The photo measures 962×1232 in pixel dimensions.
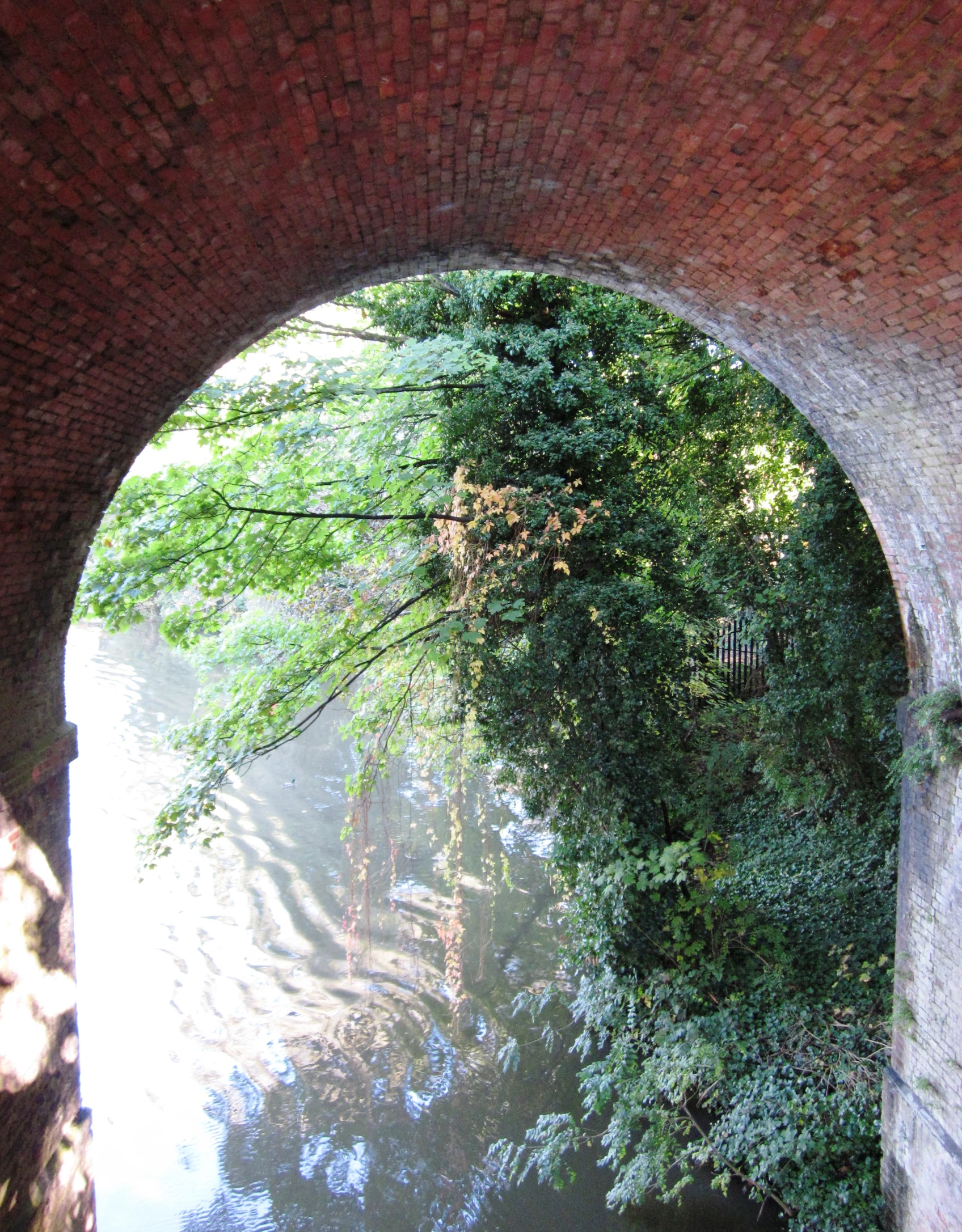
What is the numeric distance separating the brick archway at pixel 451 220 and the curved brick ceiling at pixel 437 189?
1cm

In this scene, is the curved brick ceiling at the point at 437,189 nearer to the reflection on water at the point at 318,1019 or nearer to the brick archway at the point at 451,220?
the brick archway at the point at 451,220

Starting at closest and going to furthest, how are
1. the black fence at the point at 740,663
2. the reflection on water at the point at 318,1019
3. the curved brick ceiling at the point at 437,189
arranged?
the curved brick ceiling at the point at 437,189
the reflection on water at the point at 318,1019
the black fence at the point at 740,663

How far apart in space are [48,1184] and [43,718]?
2414mm

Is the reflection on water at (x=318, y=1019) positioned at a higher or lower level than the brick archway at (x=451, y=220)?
lower

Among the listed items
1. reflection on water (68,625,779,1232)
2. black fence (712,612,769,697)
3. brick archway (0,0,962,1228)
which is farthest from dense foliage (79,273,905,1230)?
black fence (712,612,769,697)

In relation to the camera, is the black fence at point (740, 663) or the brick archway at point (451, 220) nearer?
the brick archway at point (451, 220)

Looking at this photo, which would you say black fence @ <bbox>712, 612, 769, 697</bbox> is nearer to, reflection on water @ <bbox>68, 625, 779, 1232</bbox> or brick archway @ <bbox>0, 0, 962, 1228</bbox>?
reflection on water @ <bbox>68, 625, 779, 1232</bbox>

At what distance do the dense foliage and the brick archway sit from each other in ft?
6.17

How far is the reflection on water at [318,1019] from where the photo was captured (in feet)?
22.8

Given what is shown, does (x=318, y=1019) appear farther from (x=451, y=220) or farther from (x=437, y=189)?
(x=437, y=189)

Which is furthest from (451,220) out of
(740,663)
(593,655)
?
(740,663)

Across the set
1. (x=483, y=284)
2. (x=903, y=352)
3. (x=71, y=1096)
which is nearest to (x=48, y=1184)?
(x=71, y=1096)

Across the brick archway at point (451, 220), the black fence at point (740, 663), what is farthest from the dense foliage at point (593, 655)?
the black fence at point (740, 663)

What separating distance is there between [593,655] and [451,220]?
13.4 ft
